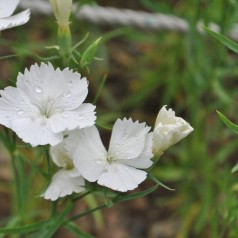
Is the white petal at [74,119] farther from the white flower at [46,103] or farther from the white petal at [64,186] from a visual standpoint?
the white petal at [64,186]

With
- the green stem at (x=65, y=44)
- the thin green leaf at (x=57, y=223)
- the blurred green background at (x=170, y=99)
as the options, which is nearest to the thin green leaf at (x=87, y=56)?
the green stem at (x=65, y=44)

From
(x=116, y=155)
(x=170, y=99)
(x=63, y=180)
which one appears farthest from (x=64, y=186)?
(x=170, y=99)

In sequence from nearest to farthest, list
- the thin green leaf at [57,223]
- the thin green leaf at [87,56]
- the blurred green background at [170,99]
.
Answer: the thin green leaf at [87,56]
the thin green leaf at [57,223]
the blurred green background at [170,99]

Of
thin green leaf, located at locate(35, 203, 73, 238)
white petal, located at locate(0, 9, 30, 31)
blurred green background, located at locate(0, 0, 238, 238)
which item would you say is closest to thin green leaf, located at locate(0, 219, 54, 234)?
thin green leaf, located at locate(35, 203, 73, 238)

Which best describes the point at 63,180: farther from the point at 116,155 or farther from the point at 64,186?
the point at 116,155

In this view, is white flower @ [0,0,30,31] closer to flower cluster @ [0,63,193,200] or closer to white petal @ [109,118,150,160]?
flower cluster @ [0,63,193,200]

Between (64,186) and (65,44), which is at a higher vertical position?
(65,44)

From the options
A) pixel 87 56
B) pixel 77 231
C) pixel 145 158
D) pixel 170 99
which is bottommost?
pixel 170 99

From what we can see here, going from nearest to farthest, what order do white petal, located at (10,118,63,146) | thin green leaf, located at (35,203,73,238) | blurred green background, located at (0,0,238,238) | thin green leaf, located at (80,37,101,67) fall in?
white petal, located at (10,118,63,146)
thin green leaf, located at (80,37,101,67)
thin green leaf, located at (35,203,73,238)
blurred green background, located at (0,0,238,238)
